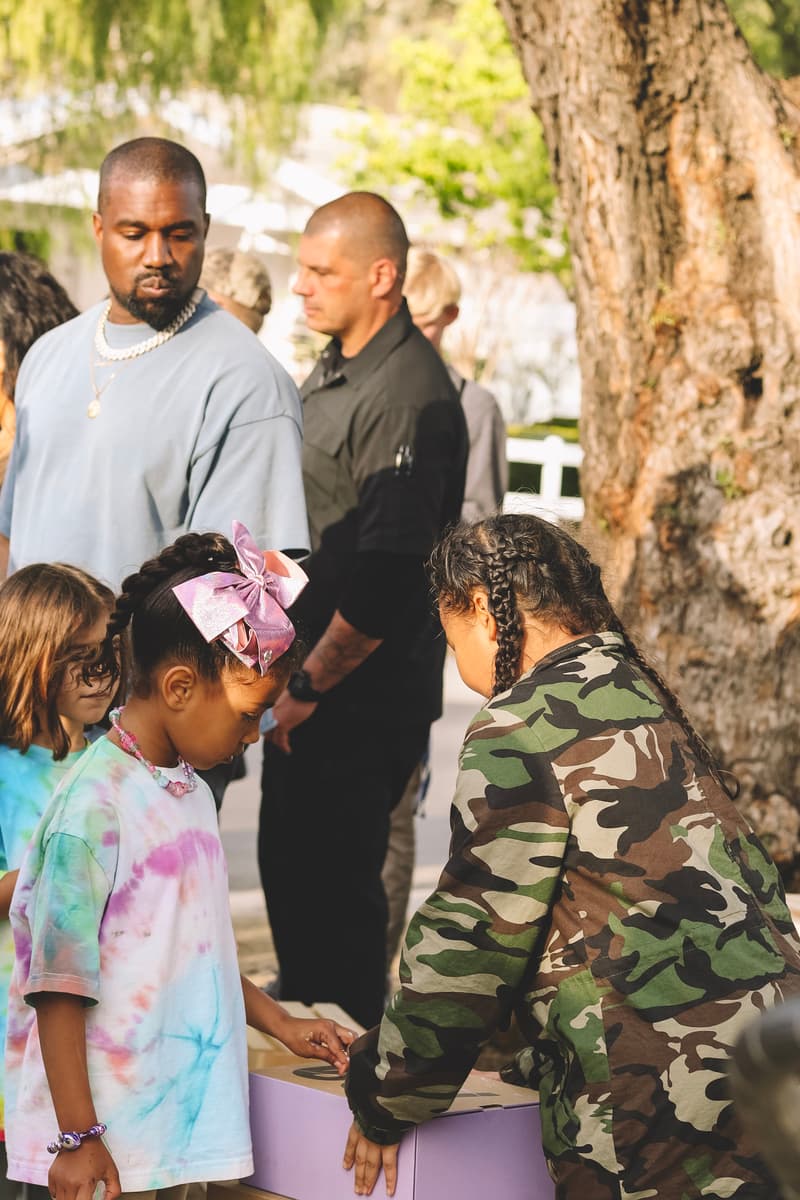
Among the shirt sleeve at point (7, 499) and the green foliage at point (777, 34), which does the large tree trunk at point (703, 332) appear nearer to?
the shirt sleeve at point (7, 499)

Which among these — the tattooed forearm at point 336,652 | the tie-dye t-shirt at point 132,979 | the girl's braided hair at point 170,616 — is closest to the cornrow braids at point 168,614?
the girl's braided hair at point 170,616

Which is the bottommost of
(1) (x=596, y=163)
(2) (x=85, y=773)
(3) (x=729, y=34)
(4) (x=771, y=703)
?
(4) (x=771, y=703)

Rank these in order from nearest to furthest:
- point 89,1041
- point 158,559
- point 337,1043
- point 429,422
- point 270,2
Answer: point 89,1041 < point 158,559 < point 337,1043 < point 429,422 < point 270,2

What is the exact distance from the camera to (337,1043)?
2.87 metres

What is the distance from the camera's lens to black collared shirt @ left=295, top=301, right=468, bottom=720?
4125 millimetres

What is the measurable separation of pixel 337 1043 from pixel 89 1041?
0.64 meters

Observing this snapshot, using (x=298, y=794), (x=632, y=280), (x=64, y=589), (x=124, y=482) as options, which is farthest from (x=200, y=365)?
(x=632, y=280)

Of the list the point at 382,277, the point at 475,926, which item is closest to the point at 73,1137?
the point at 475,926

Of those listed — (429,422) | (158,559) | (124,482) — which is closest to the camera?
(158,559)

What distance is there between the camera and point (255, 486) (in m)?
3.23

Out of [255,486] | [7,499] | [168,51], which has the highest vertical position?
[168,51]

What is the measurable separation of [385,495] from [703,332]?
54.1 inches

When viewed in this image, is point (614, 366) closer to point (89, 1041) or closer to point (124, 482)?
point (124, 482)

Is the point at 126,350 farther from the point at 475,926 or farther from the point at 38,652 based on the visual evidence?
the point at 475,926
